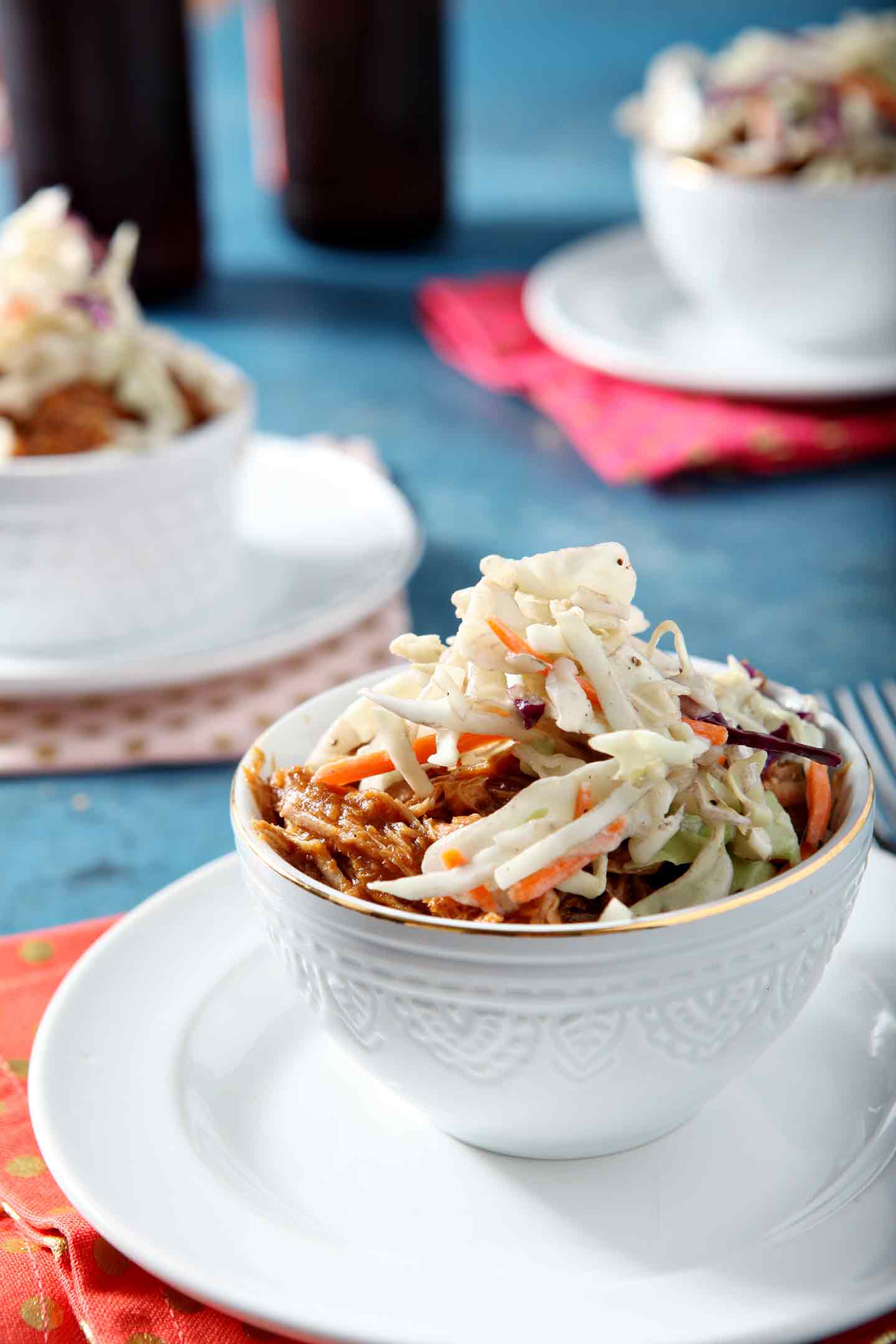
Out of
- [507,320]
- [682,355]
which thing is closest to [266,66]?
[507,320]

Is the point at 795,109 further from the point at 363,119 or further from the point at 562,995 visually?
the point at 562,995

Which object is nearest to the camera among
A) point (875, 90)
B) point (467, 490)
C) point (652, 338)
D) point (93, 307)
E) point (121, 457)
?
point (121, 457)

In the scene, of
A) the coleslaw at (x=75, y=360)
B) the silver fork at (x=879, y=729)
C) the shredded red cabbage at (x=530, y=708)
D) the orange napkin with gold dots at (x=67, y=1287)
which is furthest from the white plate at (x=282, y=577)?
the shredded red cabbage at (x=530, y=708)

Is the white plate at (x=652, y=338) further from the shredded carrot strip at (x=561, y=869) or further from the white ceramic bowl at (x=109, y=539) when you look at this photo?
the shredded carrot strip at (x=561, y=869)

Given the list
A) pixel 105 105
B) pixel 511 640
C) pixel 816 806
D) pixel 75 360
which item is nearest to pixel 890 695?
pixel 816 806

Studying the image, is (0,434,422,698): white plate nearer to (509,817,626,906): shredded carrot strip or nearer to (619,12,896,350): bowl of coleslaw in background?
(619,12,896,350): bowl of coleslaw in background
